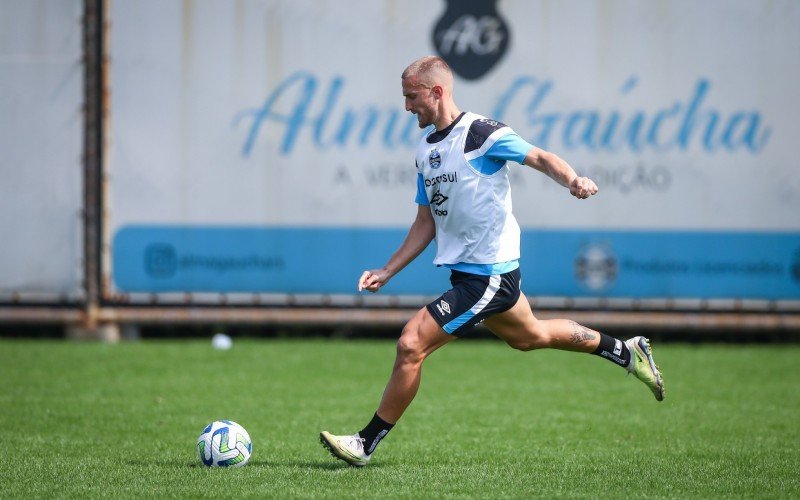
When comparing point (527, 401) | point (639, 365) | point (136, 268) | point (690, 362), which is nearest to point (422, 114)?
point (639, 365)

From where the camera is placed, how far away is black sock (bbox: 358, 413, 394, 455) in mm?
6781

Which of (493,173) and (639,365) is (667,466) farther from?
(493,173)

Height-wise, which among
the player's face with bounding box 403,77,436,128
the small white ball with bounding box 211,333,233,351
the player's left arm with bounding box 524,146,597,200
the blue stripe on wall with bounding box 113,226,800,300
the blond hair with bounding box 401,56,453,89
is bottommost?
the small white ball with bounding box 211,333,233,351

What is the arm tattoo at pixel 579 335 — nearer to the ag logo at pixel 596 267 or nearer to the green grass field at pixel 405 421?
the green grass field at pixel 405 421

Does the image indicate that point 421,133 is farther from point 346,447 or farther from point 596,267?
point 346,447

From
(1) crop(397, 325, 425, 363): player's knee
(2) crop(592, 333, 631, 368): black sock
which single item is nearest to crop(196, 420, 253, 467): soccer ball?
(1) crop(397, 325, 425, 363): player's knee

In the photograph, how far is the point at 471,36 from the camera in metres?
14.2

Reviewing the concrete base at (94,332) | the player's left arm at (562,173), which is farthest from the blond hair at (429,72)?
the concrete base at (94,332)

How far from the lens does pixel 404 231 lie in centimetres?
1431

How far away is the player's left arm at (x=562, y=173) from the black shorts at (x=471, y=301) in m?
0.75

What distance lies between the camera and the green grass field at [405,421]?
6391 mm

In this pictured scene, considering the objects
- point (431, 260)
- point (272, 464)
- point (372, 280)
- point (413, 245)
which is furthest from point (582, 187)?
point (431, 260)

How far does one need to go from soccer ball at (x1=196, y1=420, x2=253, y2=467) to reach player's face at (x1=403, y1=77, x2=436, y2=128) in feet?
7.42

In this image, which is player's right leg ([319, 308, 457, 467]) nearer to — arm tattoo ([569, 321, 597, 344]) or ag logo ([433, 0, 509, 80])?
arm tattoo ([569, 321, 597, 344])
